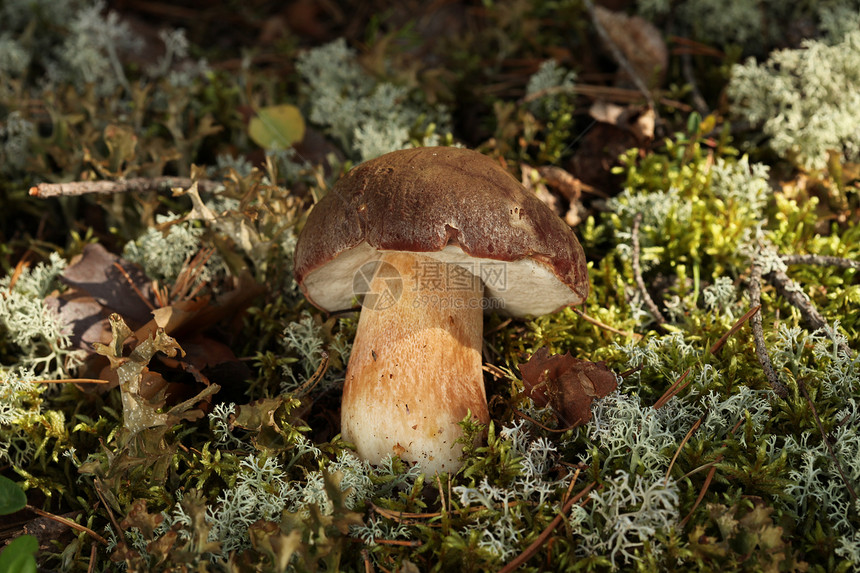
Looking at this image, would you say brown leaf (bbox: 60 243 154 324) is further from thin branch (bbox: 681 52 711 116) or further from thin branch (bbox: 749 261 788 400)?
thin branch (bbox: 681 52 711 116)

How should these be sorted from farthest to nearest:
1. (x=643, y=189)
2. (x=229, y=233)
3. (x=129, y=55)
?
(x=129, y=55)
(x=643, y=189)
(x=229, y=233)

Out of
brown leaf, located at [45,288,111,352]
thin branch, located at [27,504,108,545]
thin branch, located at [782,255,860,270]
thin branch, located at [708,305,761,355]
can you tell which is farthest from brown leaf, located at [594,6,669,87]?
thin branch, located at [27,504,108,545]

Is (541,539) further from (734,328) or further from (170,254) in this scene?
(170,254)

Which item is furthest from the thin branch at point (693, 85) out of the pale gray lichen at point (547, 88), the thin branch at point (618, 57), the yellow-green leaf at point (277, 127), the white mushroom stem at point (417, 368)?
the yellow-green leaf at point (277, 127)

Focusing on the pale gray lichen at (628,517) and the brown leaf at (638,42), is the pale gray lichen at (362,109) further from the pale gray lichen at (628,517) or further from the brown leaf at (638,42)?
the pale gray lichen at (628,517)

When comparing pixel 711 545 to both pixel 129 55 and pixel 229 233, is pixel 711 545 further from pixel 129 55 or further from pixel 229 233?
pixel 129 55

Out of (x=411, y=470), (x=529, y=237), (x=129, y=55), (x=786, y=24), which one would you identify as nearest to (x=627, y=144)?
(x=786, y=24)
